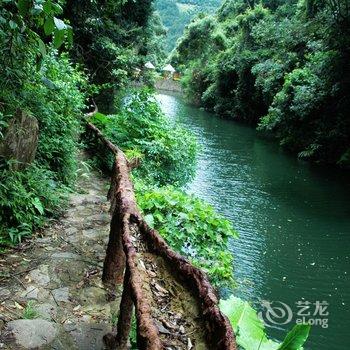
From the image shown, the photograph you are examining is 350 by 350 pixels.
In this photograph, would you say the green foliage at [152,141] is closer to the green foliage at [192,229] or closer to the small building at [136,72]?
the green foliage at [192,229]

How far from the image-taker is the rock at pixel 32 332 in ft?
9.47

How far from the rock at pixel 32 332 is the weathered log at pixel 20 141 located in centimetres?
204

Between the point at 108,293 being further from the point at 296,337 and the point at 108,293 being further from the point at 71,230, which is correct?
the point at 296,337

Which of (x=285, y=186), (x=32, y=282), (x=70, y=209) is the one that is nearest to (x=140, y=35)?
(x=285, y=186)

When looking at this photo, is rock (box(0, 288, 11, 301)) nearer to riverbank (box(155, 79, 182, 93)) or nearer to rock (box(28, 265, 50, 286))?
rock (box(28, 265, 50, 286))

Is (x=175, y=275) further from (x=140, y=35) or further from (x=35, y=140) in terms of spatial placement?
(x=140, y=35)

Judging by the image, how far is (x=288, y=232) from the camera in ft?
30.7

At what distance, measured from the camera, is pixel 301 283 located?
6.96 meters

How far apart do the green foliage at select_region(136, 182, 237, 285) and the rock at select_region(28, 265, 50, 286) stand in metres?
1.50

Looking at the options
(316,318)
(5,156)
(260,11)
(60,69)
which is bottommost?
(316,318)

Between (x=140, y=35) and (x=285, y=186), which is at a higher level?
(x=140, y=35)

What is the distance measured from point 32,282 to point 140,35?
15.6 metres

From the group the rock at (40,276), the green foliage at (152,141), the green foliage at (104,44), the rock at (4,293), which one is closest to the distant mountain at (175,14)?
the green foliage at (104,44)

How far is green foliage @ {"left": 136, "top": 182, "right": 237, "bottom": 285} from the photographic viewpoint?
5211 millimetres
